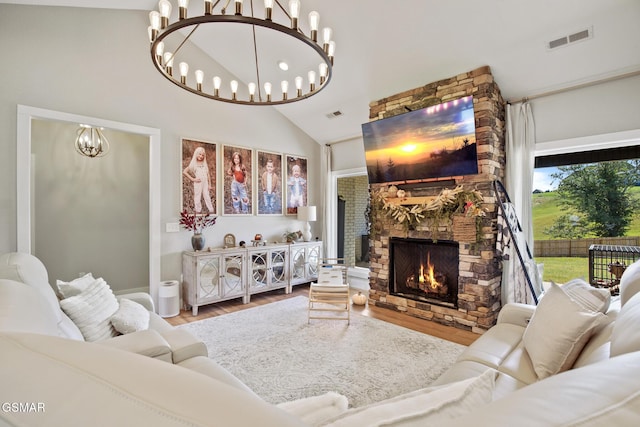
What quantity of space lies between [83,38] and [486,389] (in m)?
4.76

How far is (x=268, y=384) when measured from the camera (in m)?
2.17

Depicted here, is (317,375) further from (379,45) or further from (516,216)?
(379,45)

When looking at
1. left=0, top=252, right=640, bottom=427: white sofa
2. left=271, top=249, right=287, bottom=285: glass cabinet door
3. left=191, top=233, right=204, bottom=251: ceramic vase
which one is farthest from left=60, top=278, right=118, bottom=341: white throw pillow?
left=271, top=249, right=287, bottom=285: glass cabinet door

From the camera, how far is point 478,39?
9.55 feet

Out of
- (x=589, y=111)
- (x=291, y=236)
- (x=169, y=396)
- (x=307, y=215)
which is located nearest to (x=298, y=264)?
(x=291, y=236)

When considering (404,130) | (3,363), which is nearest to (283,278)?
(404,130)

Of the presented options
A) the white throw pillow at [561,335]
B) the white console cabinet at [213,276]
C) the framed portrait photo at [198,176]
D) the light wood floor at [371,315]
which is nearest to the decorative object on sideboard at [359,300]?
the light wood floor at [371,315]

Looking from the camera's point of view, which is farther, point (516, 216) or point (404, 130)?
point (404, 130)

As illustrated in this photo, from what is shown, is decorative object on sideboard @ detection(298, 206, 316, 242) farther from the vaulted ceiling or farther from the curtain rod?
the curtain rod

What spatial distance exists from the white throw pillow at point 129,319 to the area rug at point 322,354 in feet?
2.90

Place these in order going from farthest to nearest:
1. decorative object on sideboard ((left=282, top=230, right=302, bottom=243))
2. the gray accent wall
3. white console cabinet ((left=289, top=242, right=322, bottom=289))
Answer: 1. decorative object on sideboard ((left=282, top=230, right=302, bottom=243))
2. white console cabinet ((left=289, top=242, right=322, bottom=289))
3. the gray accent wall

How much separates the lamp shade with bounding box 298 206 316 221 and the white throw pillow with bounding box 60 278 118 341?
340cm

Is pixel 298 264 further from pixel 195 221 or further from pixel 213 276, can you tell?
pixel 195 221

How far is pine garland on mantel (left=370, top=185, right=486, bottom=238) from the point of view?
10.6 feet
